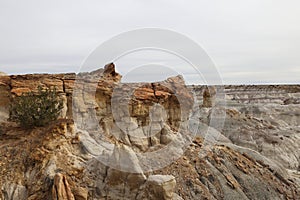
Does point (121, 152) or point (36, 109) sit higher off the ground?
point (36, 109)

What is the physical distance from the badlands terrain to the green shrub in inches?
14.0

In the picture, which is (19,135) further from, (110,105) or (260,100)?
(260,100)

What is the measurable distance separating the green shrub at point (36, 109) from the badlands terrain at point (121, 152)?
0.36 metres

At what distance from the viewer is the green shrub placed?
12219 mm

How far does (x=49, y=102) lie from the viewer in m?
12.7

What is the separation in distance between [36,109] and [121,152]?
145 inches

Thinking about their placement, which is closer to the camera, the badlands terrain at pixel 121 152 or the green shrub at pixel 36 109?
the badlands terrain at pixel 121 152

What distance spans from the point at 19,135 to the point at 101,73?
462 cm

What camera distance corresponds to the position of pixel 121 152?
10844 mm

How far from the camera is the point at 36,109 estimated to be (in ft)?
40.0

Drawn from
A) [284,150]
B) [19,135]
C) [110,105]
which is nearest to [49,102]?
[19,135]

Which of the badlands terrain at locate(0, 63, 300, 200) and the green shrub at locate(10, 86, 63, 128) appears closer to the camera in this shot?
the badlands terrain at locate(0, 63, 300, 200)

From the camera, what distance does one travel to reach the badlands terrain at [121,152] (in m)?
10.3

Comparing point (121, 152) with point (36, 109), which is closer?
point (121, 152)
